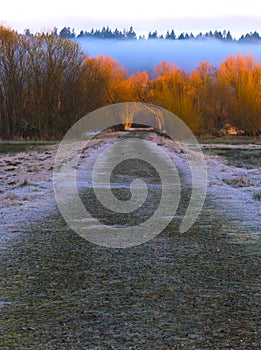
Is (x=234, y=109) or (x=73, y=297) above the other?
(x=73, y=297)

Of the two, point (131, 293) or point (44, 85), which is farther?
point (44, 85)

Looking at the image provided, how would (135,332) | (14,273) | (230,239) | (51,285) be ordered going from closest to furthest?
(135,332), (51,285), (14,273), (230,239)

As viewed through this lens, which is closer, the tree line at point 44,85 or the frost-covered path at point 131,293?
the frost-covered path at point 131,293

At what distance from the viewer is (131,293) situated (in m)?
4.07

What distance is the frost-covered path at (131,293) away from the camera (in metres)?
3.23

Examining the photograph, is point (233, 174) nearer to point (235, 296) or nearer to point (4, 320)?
point (235, 296)

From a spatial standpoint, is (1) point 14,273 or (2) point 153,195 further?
(2) point 153,195

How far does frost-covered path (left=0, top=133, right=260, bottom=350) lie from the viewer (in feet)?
10.6

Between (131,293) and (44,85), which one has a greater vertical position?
(131,293)

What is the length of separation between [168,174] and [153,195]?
12.5ft

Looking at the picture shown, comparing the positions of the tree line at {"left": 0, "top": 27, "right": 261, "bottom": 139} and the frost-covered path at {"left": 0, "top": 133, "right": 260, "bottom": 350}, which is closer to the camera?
the frost-covered path at {"left": 0, "top": 133, "right": 260, "bottom": 350}

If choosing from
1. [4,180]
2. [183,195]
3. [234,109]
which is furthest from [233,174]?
[234,109]

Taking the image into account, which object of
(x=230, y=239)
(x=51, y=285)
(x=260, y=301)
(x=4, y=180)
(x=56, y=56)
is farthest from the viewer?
(x=56, y=56)

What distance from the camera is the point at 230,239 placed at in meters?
5.95
